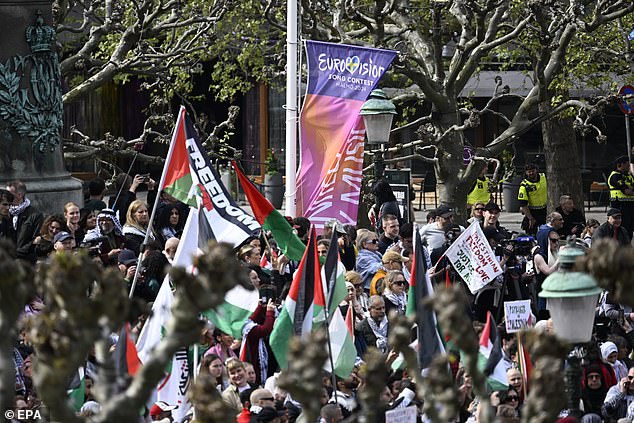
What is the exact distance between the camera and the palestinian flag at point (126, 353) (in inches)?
385

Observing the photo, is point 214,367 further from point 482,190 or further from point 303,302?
point 482,190

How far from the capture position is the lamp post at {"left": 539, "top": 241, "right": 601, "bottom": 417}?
29.0ft

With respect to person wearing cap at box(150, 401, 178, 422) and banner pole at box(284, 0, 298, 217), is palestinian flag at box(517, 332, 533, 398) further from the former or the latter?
banner pole at box(284, 0, 298, 217)

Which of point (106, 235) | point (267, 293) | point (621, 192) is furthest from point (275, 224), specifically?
point (621, 192)

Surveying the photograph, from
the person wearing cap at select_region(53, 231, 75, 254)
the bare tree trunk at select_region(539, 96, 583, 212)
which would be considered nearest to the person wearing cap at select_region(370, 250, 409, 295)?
the person wearing cap at select_region(53, 231, 75, 254)

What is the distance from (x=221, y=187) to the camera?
1139 cm

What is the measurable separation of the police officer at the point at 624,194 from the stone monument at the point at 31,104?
8.83m

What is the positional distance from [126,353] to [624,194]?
44.3 ft

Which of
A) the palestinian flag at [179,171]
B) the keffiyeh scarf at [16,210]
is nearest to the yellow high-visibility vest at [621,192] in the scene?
the keffiyeh scarf at [16,210]

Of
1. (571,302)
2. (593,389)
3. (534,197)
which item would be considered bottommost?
(593,389)

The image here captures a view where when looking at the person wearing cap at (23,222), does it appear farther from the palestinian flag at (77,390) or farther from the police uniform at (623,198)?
the police uniform at (623,198)

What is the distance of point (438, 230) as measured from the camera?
1572 cm

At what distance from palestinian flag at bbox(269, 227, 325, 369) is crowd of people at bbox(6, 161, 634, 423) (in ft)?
1.26

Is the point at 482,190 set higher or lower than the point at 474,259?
lower
